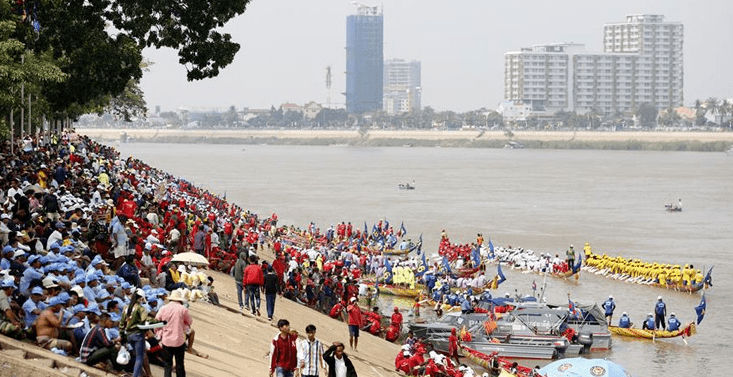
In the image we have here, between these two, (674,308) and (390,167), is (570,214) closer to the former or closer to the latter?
(674,308)

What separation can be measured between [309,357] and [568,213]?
64243 mm

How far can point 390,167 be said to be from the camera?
154 metres

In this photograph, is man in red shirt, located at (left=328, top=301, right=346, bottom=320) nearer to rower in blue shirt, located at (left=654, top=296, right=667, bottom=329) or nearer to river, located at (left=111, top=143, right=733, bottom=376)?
river, located at (left=111, top=143, right=733, bottom=376)

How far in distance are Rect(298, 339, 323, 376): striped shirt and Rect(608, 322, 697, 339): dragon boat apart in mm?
18551

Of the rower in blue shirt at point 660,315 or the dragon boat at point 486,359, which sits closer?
the dragon boat at point 486,359

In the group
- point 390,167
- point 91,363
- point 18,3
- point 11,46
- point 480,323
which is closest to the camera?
point 91,363

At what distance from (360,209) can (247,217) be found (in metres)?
27.3

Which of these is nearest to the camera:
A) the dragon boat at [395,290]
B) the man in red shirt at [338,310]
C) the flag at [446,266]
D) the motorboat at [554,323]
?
the man in red shirt at [338,310]

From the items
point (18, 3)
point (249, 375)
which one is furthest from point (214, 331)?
point (18, 3)

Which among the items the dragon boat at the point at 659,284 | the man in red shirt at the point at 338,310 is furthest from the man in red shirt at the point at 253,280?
the dragon boat at the point at 659,284

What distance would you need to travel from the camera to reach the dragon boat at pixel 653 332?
3147 centimetres

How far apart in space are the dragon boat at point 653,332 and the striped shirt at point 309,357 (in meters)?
18.6

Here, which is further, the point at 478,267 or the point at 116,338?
the point at 478,267

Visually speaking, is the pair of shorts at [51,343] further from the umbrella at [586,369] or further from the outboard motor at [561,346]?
the outboard motor at [561,346]
